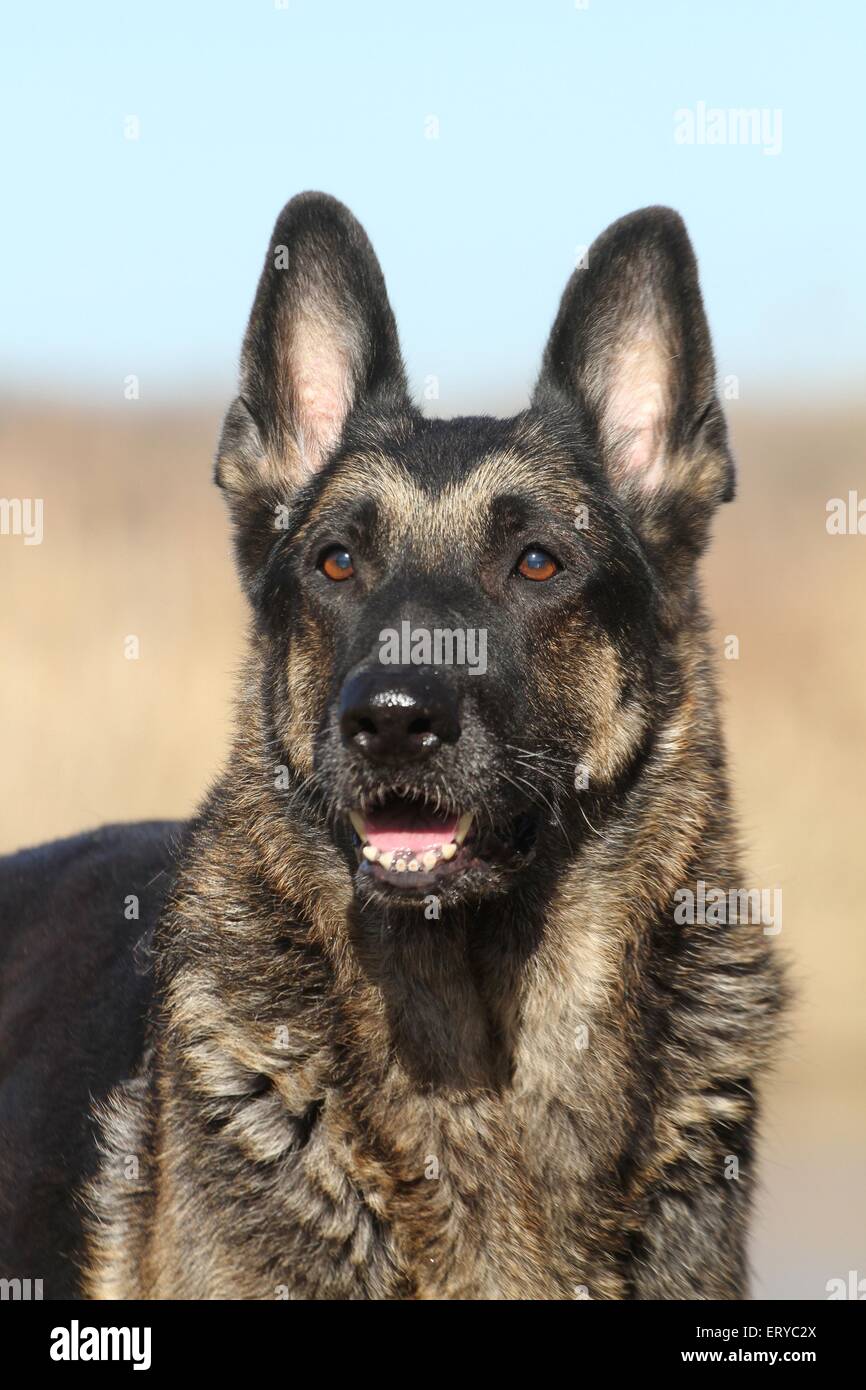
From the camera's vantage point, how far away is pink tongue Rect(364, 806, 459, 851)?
4801 mm

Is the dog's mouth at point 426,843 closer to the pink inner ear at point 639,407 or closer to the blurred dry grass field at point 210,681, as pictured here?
the pink inner ear at point 639,407

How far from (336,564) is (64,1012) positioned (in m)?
1.89

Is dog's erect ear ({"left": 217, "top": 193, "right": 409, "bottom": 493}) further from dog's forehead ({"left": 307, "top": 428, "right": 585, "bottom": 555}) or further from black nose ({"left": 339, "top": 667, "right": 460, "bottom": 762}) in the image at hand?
black nose ({"left": 339, "top": 667, "right": 460, "bottom": 762})

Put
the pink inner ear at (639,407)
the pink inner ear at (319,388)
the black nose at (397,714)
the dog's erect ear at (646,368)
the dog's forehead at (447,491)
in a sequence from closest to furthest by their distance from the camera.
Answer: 1. the black nose at (397,714)
2. the dog's forehead at (447,491)
3. the dog's erect ear at (646,368)
4. the pink inner ear at (639,407)
5. the pink inner ear at (319,388)

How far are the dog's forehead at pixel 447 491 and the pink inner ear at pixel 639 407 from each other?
284mm

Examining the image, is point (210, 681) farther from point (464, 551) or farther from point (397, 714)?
point (397, 714)

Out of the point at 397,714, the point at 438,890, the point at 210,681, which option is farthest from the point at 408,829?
the point at 210,681

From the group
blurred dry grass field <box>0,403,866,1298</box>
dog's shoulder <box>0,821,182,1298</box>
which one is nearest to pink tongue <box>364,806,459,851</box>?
dog's shoulder <box>0,821,182,1298</box>

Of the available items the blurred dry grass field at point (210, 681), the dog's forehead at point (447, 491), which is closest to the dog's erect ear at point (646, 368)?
the dog's forehead at point (447, 491)

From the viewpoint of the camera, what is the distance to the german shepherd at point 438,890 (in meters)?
4.72

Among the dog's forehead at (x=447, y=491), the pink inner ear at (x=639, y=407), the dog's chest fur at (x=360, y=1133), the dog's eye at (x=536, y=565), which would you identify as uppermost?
the pink inner ear at (x=639, y=407)

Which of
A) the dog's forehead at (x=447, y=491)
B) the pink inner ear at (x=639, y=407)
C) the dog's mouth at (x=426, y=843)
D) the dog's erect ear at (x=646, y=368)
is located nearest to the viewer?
the dog's mouth at (x=426, y=843)

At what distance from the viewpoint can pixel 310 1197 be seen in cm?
470

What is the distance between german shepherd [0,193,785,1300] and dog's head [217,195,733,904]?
0.4 inches
